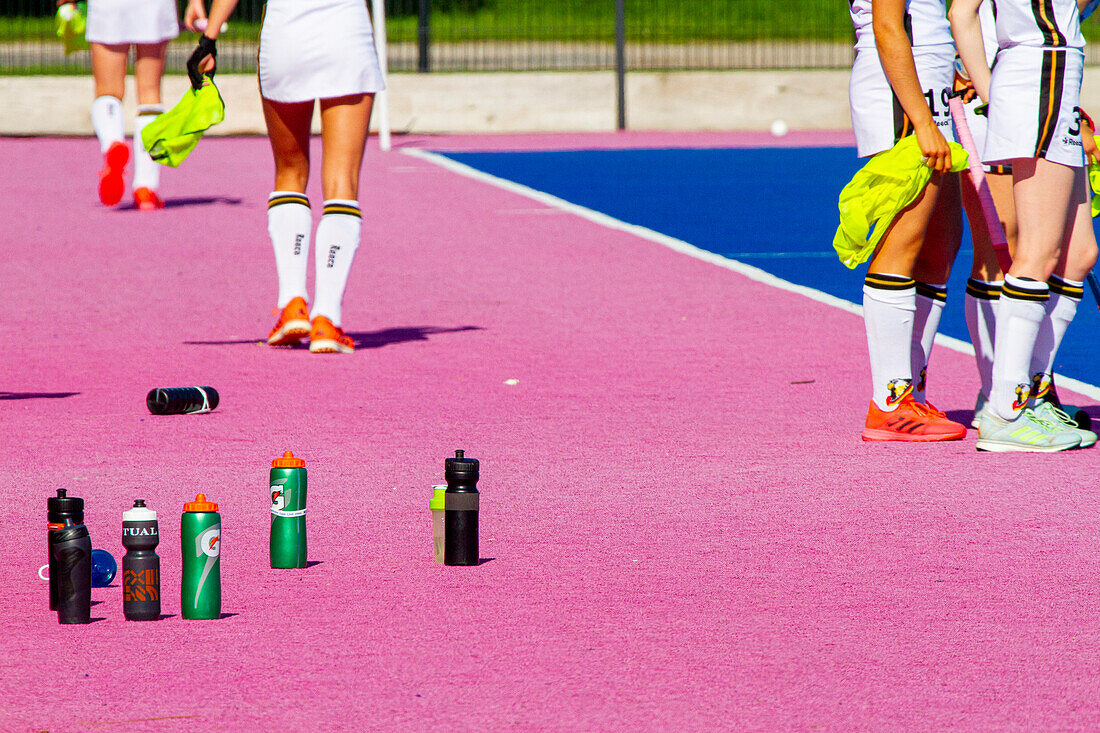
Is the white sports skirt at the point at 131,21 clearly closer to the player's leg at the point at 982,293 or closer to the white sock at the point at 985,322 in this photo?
the player's leg at the point at 982,293

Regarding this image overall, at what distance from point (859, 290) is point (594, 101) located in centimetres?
1723

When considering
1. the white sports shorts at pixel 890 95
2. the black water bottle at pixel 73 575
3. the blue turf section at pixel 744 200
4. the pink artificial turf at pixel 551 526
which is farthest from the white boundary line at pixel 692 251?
the black water bottle at pixel 73 575

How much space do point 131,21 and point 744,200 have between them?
5416mm

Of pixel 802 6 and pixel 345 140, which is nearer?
pixel 345 140

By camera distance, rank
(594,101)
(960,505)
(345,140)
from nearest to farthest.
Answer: (960,505) → (345,140) → (594,101)

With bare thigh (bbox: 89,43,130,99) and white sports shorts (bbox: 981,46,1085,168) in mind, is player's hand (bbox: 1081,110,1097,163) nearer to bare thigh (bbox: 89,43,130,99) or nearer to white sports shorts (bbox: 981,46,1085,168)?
white sports shorts (bbox: 981,46,1085,168)

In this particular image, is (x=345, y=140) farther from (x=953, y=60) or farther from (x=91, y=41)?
(x=91, y=41)

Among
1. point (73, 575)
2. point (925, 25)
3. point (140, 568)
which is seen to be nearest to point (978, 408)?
point (925, 25)

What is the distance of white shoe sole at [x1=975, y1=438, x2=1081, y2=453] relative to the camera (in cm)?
601

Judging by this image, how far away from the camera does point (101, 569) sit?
14.6ft

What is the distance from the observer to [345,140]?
815 cm

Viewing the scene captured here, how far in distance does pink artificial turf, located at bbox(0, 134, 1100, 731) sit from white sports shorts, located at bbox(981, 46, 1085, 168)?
3.41 feet

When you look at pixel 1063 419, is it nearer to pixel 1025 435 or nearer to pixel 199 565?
pixel 1025 435

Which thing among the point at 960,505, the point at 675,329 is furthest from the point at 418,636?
the point at 675,329
